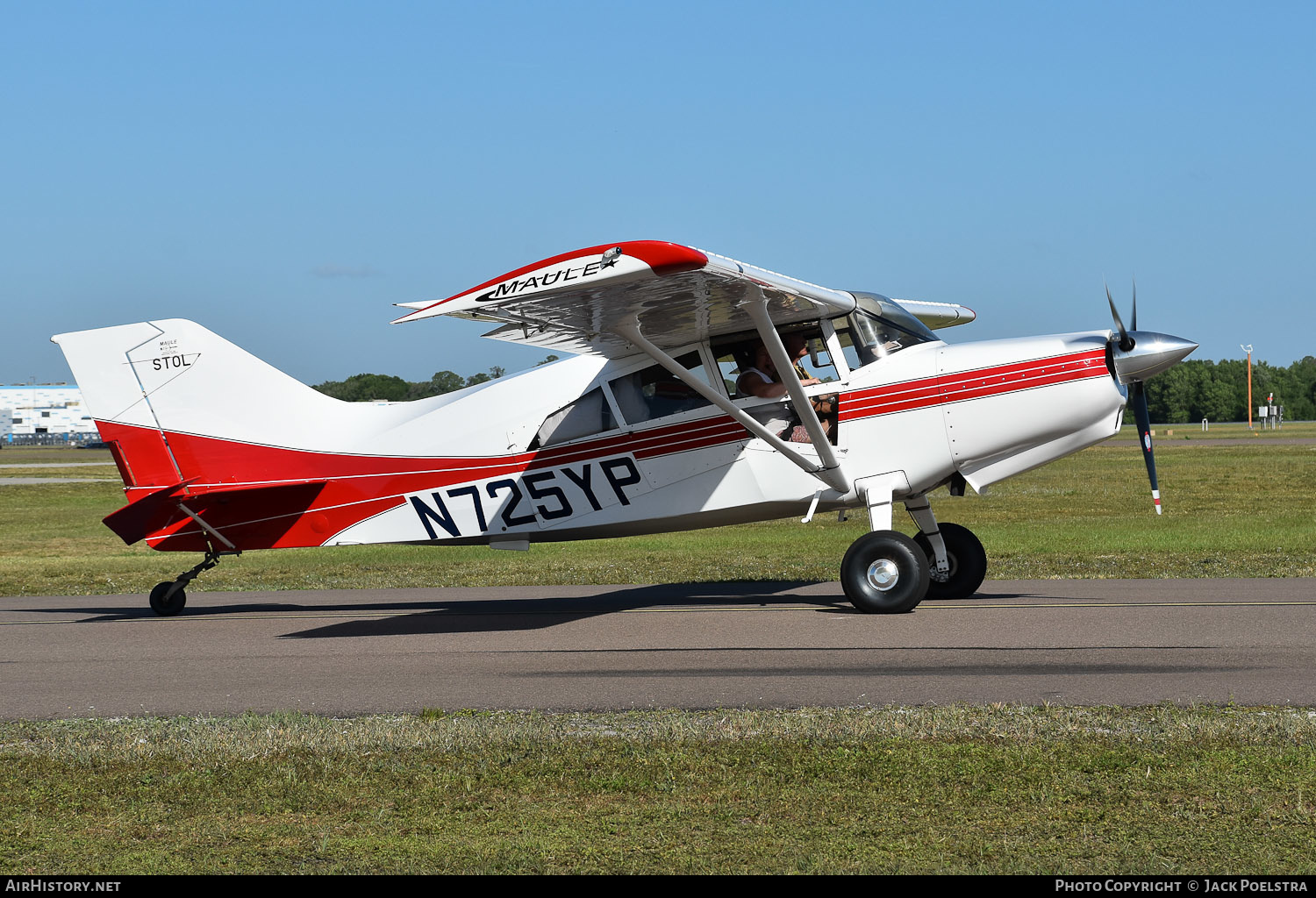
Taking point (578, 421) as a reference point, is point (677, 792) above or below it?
below

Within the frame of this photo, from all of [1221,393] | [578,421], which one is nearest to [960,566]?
[578,421]

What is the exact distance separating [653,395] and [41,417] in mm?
190513

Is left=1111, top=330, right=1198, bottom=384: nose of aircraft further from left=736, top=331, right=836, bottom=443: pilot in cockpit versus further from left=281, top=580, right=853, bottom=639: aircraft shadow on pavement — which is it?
left=281, top=580, right=853, bottom=639: aircraft shadow on pavement

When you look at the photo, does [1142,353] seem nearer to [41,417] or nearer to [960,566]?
[960,566]

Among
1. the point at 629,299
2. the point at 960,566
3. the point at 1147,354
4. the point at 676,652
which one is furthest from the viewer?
the point at 960,566

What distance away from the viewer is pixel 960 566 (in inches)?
509

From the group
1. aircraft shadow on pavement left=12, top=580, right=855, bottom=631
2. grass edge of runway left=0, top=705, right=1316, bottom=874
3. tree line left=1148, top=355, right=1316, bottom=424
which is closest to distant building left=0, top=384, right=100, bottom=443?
tree line left=1148, top=355, right=1316, bottom=424

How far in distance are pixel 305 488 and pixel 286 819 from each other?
8209mm

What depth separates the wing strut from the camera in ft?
36.2

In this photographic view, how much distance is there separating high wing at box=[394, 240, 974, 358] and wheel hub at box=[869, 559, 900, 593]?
2.45 metres

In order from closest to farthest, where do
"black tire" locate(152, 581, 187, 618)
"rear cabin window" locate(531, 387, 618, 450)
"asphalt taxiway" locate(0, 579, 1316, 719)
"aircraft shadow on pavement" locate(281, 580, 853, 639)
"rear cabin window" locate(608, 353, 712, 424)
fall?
"asphalt taxiway" locate(0, 579, 1316, 719), "aircraft shadow on pavement" locate(281, 580, 853, 639), "rear cabin window" locate(608, 353, 712, 424), "rear cabin window" locate(531, 387, 618, 450), "black tire" locate(152, 581, 187, 618)
